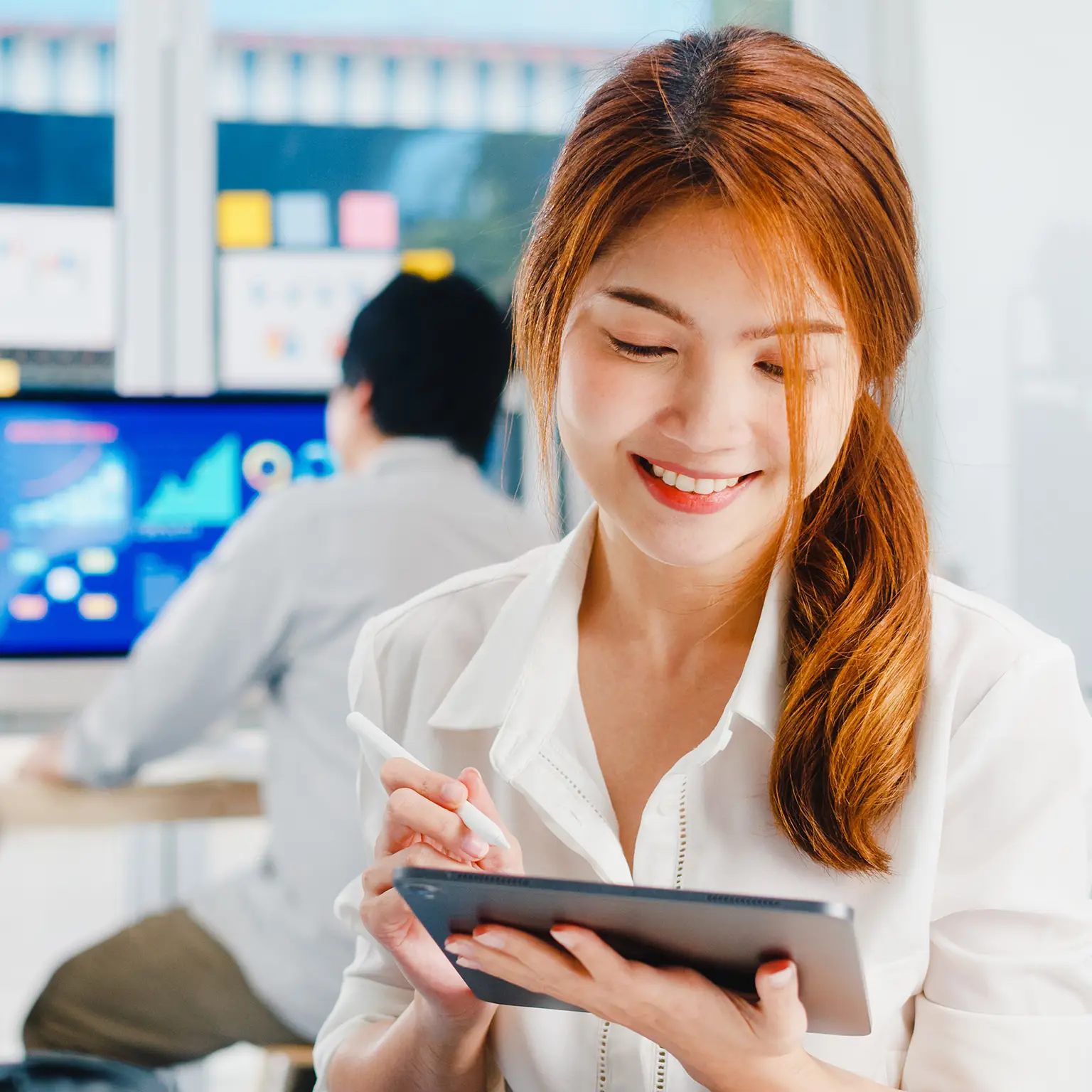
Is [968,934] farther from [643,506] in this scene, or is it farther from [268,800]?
[268,800]

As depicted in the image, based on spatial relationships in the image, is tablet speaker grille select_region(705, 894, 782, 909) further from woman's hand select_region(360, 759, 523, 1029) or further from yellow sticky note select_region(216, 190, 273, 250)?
yellow sticky note select_region(216, 190, 273, 250)

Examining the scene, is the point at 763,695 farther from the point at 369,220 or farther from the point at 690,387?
the point at 369,220

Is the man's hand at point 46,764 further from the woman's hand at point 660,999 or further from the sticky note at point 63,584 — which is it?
the woman's hand at point 660,999

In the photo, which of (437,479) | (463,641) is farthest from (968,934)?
(437,479)

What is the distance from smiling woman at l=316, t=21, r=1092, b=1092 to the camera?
799 mm

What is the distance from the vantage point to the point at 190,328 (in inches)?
109

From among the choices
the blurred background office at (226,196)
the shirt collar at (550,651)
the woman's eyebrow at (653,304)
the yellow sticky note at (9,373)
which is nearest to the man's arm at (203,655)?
the blurred background office at (226,196)

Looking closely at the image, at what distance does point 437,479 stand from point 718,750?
1.00m

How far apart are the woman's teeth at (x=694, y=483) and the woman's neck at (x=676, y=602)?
0.12 m

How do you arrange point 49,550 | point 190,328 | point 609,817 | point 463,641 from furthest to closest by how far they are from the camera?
1. point 190,328
2. point 49,550
3. point 463,641
4. point 609,817

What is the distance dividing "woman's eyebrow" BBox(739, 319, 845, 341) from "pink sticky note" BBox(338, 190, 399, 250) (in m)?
2.13

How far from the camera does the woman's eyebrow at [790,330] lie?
784 mm

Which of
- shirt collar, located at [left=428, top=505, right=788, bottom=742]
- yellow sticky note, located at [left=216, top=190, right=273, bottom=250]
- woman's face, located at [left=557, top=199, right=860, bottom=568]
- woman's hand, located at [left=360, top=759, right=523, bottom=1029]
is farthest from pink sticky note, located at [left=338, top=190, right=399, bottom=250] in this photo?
woman's hand, located at [left=360, top=759, right=523, bottom=1029]

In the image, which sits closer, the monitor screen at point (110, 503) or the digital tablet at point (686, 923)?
the digital tablet at point (686, 923)
